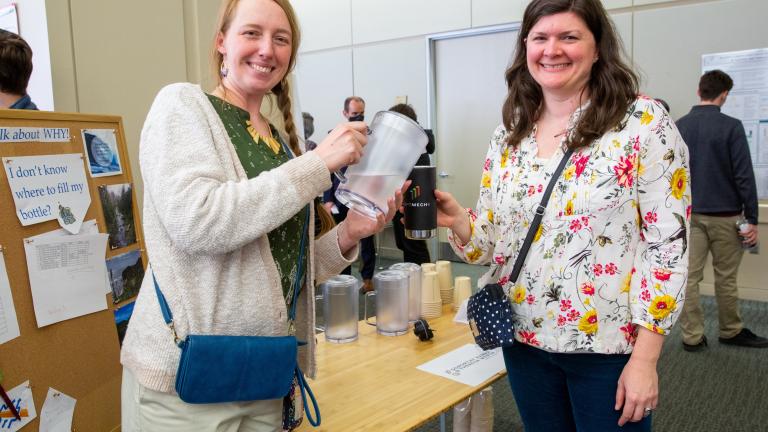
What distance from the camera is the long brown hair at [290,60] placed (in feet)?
3.72

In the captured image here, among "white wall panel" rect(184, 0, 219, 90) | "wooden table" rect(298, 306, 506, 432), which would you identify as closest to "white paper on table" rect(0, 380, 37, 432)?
"wooden table" rect(298, 306, 506, 432)

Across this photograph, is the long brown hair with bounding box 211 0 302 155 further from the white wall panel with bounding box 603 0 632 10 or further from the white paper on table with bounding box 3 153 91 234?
the white wall panel with bounding box 603 0 632 10

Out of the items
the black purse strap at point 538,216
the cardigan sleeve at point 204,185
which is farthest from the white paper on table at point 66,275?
the black purse strap at point 538,216

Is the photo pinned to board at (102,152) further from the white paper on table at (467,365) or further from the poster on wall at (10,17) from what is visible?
the white paper on table at (467,365)

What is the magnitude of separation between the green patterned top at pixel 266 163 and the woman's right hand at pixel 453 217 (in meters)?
0.51

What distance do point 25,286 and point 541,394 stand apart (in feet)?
4.47

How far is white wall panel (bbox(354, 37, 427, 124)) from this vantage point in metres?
6.28

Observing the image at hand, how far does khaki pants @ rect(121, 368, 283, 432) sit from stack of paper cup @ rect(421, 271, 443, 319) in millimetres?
→ 1349

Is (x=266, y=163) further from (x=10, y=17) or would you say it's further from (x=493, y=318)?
(x=10, y=17)

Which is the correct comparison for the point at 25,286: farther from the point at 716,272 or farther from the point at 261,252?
the point at 716,272

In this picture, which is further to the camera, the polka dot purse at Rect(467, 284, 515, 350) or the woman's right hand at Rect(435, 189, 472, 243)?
the woman's right hand at Rect(435, 189, 472, 243)

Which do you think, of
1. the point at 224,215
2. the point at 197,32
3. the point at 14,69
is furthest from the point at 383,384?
the point at 197,32

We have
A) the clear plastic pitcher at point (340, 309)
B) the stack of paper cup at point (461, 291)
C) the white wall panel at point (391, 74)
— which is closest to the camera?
the clear plastic pitcher at point (340, 309)

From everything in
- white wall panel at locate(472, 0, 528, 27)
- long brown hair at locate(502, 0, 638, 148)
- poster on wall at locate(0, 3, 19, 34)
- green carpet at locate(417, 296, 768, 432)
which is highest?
white wall panel at locate(472, 0, 528, 27)
